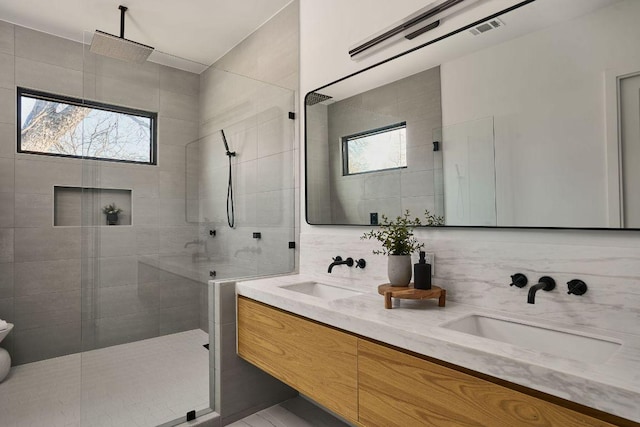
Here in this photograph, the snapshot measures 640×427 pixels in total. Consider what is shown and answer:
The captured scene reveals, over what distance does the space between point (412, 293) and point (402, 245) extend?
0.25 metres

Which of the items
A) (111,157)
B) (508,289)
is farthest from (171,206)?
(508,289)

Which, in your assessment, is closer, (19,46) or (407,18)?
(407,18)

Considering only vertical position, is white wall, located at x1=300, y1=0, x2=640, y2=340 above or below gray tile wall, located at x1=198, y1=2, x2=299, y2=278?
below

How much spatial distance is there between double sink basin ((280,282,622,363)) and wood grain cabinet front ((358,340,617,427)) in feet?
0.67

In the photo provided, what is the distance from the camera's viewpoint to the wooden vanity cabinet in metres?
0.91

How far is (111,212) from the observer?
1971 mm

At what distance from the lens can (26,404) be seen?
2.32m

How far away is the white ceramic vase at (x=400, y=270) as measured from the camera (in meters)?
1.60

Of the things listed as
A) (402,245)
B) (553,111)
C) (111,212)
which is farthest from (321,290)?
(553,111)

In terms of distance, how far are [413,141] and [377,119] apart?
0.28m

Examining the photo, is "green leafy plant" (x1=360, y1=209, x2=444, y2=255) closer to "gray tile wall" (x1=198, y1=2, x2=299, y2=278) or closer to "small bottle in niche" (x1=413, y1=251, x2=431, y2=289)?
"small bottle in niche" (x1=413, y1=251, x2=431, y2=289)

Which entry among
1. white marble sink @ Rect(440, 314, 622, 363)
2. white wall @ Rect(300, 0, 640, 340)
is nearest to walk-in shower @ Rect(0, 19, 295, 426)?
white wall @ Rect(300, 0, 640, 340)

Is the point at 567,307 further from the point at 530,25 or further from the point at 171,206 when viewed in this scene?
the point at 171,206

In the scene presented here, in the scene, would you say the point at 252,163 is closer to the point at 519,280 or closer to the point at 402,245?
the point at 402,245
